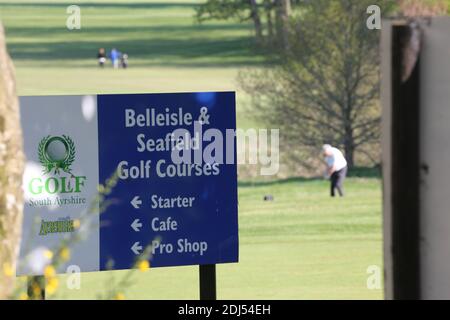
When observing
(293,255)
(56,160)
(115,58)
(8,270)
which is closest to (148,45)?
(115,58)

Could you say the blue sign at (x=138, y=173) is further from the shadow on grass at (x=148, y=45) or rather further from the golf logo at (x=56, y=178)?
the shadow on grass at (x=148, y=45)

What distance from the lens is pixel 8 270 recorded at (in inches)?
210

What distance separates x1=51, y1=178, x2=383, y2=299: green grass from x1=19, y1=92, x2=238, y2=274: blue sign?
33 centimetres

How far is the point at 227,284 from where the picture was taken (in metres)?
15.3

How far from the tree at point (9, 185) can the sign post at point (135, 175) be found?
2.28 metres

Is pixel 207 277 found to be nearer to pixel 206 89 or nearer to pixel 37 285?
pixel 37 285

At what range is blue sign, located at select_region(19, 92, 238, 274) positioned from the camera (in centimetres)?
798

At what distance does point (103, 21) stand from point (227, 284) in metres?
82.6

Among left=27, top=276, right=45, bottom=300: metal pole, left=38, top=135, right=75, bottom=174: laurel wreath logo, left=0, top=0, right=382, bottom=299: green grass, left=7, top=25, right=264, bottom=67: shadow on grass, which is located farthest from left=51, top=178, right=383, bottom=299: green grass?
left=7, top=25, right=264, bottom=67: shadow on grass

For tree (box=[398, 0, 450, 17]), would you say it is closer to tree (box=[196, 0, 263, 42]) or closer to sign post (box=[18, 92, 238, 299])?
sign post (box=[18, 92, 238, 299])

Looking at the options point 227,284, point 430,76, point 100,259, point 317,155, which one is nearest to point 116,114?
point 100,259

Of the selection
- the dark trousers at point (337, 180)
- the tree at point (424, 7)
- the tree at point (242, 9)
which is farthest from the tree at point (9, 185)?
the tree at point (242, 9)

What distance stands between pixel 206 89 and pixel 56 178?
51.6 m

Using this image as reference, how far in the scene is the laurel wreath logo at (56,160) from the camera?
7.96 m
